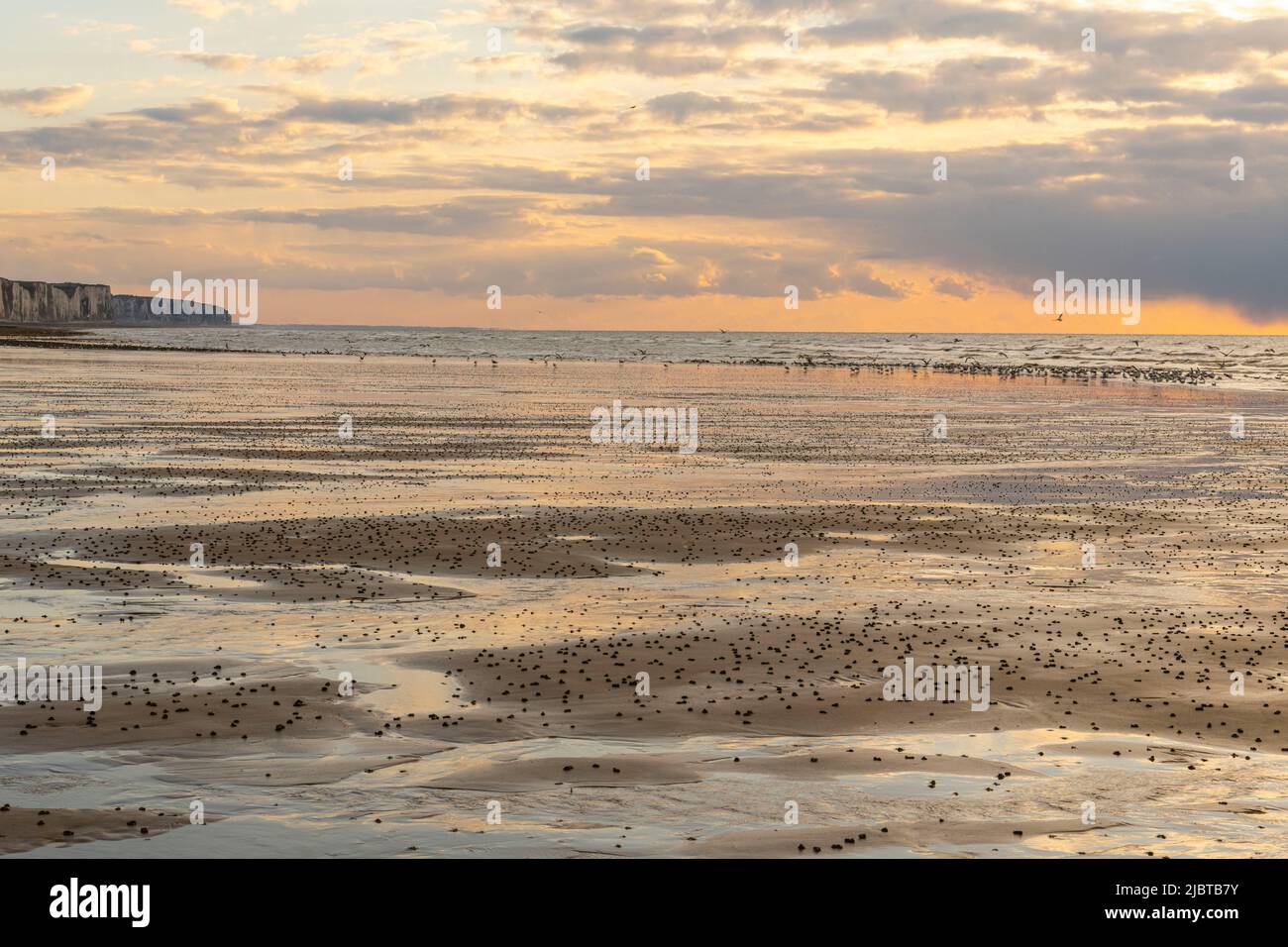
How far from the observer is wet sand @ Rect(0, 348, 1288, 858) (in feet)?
46.9

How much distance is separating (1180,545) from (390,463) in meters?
28.7

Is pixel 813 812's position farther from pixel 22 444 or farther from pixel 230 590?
pixel 22 444

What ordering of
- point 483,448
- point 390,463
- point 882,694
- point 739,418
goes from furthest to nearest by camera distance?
point 739,418 → point 483,448 → point 390,463 → point 882,694

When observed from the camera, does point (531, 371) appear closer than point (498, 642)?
No

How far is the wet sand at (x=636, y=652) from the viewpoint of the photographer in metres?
14.3

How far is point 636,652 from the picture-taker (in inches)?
864

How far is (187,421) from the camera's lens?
67312mm

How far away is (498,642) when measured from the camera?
22438 millimetres

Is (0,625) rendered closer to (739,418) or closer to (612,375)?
(739,418)

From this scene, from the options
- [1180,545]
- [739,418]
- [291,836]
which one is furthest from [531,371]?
[291,836]

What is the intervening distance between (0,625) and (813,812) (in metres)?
15.4

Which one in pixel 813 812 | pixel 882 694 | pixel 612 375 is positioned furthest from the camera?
pixel 612 375

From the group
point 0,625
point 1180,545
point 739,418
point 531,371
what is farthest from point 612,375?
point 0,625
